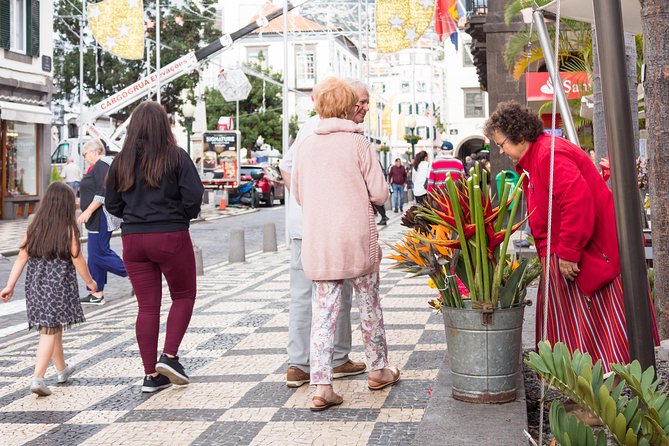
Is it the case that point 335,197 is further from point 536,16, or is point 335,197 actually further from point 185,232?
point 536,16

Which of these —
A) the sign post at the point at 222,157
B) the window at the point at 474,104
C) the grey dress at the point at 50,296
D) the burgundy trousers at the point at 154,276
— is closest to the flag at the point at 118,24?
the sign post at the point at 222,157

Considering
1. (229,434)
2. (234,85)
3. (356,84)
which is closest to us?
(229,434)

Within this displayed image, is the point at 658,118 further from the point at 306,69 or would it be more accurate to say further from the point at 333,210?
the point at 306,69

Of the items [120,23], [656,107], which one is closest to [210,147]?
[120,23]

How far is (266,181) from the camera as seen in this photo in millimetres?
39469

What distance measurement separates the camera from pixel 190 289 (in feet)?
21.1

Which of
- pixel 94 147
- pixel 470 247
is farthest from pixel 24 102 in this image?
pixel 470 247

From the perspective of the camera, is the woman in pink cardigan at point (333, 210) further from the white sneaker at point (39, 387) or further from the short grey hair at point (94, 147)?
the short grey hair at point (94, 147)

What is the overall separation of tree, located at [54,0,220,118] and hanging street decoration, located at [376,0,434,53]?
28.5m

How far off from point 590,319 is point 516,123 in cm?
106

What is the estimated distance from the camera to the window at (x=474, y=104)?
64188mm

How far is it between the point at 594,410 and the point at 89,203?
28.1 ft

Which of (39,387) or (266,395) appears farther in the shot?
(39,387)

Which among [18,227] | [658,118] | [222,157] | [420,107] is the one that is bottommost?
[658,118]
